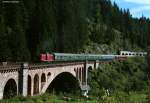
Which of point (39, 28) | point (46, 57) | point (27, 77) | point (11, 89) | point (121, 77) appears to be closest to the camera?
point (11, 89)

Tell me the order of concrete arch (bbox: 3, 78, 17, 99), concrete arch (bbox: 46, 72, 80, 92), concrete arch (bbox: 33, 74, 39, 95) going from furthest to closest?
concrete arch (bbox: 46, 72, 80, 92) → concrete arch (bbox: 33, 74, 39, 95) → concrete arch (bbox: 3, 78, 17, 99)

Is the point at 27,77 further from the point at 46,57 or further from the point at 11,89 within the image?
the point at 46,57

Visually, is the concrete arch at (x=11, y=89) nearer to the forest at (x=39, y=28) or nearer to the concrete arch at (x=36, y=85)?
the concrete arch at (x=36, y=85)

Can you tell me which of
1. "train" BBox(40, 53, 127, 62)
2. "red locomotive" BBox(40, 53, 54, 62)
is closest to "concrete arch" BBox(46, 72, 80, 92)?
"train" BBox(40, 53, 127, 62)

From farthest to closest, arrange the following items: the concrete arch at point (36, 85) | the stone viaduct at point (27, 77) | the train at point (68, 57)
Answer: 1. the train at point (68, 57)
2. the concrete arch at point (36, 85)
3. the stone viaduct at point (27, 77)

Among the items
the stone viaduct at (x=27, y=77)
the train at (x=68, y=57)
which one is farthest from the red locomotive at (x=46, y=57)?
the stone viaduct at (x=27, y=77)

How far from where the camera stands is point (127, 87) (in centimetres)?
9444

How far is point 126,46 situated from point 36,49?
344ft

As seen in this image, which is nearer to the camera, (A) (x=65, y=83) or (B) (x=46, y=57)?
(B) (x=46, y=57)

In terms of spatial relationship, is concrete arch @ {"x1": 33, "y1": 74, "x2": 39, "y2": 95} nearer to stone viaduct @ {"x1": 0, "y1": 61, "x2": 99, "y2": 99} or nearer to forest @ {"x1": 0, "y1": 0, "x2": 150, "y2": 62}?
stone viaduct @ {"x1": 0, "y1": 61, "x2": 99, "y2": 99}

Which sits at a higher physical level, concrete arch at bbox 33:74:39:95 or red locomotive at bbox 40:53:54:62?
red locomotive at bbox 40:53:54:62

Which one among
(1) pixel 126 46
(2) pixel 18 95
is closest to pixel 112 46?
(1) pixel 126 46

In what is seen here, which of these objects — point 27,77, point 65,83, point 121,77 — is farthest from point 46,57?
point 121,77

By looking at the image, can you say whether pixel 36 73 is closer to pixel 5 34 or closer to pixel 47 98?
pixel 47 98
